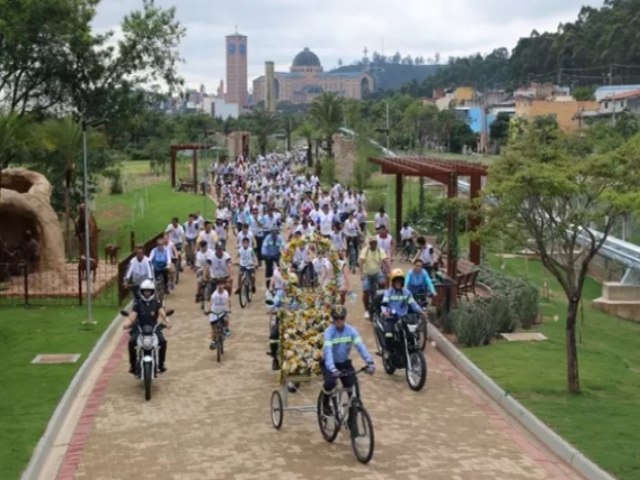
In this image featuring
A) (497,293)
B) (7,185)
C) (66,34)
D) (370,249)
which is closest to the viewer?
(370,249)

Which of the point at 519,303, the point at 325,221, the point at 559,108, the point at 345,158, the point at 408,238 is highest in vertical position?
the point at 559,108

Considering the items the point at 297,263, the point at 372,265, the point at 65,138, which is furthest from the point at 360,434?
the point at 65,138

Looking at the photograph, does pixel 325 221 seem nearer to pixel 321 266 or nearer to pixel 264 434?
pixel 321 266

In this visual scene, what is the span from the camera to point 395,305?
47.6 ft

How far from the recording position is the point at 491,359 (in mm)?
15789

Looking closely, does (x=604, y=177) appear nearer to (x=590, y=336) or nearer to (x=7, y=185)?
(x=590, y=336)

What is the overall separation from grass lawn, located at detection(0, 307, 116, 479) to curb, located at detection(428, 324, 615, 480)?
19.7ft

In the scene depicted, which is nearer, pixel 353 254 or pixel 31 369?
pixel 31 369

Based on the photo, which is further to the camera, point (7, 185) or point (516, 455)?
point (7, 185)

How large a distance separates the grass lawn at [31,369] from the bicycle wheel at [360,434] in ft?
11.8

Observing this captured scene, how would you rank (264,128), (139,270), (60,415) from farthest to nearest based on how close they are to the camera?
(264,128) < (139,270) < (60,415)

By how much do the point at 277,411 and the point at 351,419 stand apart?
1.59 metres

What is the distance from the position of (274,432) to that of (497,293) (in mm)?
9302

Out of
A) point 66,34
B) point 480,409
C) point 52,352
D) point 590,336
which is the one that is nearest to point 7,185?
point 66,34
